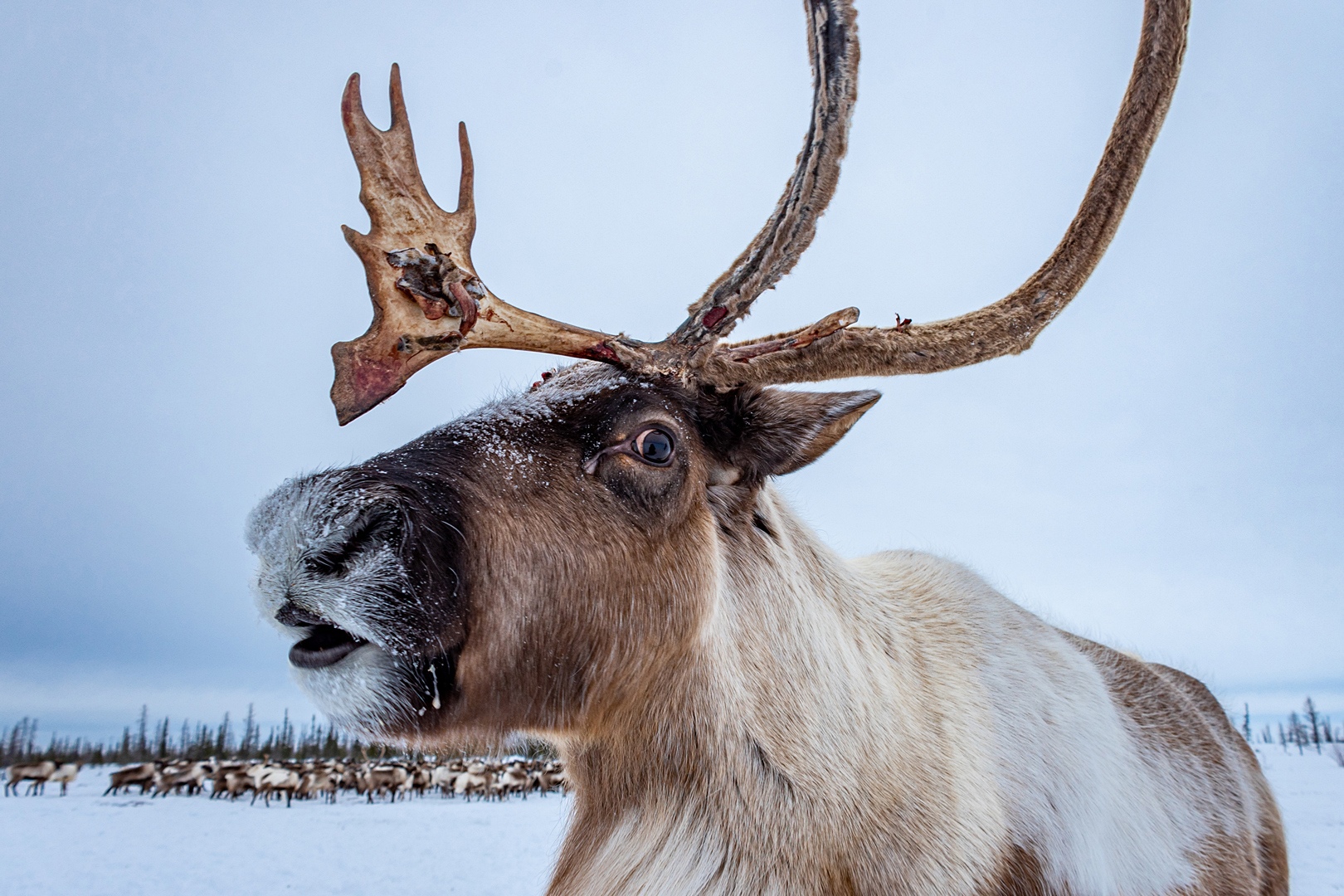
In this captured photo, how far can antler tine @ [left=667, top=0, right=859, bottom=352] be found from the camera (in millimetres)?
2463

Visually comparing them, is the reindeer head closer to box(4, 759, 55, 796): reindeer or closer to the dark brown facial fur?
the dark brown facial fur

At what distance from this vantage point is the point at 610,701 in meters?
2.40

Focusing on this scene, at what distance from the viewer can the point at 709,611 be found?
2.44 m

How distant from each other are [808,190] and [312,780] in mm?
32805

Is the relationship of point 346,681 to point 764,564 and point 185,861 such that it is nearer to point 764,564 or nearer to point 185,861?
point 764,564

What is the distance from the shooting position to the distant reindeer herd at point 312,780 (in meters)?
28.8

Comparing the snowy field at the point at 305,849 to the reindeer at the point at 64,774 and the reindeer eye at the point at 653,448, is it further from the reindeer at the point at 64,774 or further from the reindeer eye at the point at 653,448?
the reindeer at the point at 64,774

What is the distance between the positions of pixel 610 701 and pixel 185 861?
1409 centimetres

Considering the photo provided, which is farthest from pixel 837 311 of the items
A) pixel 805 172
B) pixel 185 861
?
pixel 185 861

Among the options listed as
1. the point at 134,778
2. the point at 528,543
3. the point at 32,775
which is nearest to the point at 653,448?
the point at 528,543

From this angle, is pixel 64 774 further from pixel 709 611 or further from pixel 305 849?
pixel 709 611

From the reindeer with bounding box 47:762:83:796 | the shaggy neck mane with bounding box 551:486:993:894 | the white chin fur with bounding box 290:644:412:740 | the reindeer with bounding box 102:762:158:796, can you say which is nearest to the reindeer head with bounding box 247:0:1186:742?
the white chin fur with bounding box 290:644:412:740

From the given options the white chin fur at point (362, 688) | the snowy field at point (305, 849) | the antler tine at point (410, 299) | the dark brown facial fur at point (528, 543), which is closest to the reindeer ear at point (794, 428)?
the dark brown facial fur at point (528, 543)

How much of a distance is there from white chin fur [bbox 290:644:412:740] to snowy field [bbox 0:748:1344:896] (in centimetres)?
119
